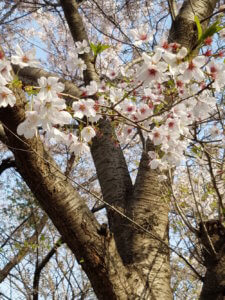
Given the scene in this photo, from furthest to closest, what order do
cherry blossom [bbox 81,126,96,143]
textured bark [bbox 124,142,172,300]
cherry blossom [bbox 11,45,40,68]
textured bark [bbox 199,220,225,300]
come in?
textured bark [bbox 124,142,172,300]
textured bark [bbox 199,220,225,300]
cherry blossom [bbox 81,126,96,143]
cherry blossom [bbox 11,45,40,68]

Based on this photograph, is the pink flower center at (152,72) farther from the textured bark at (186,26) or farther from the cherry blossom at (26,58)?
the textured bark at (186,26)

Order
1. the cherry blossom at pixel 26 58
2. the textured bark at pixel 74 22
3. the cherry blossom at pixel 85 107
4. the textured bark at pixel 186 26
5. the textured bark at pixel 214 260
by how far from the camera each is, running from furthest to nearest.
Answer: the textured bark at pixel 74 22
the textured bark at pixel 186 26
the textured bark at pixel 214 260
the cherry blossom at pixel 85 107
the cherry blossom at pixel 26 58

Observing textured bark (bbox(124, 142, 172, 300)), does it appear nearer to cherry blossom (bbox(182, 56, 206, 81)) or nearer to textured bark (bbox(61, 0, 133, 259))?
textured bark (bbox(61, 0, 133, 259))

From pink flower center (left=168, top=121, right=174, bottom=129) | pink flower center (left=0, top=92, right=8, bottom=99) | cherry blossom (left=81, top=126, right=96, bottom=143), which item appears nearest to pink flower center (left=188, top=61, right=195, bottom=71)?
pink flower center (left=168, top=121, right=174, bottom=129)

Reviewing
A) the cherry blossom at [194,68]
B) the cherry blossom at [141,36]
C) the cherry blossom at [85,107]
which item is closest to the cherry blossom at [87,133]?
the cherry blossom at [85,107]

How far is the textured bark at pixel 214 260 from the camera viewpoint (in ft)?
6.18

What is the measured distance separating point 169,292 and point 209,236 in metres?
0.43

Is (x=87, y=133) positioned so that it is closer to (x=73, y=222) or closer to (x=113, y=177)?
(x=73, y=222)

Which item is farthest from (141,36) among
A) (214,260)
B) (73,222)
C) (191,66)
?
(214,260)

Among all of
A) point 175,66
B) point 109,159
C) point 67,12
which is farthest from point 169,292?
point 67,12

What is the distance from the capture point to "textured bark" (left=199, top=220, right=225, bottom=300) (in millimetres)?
1882

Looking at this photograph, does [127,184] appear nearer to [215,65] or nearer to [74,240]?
[74,240]

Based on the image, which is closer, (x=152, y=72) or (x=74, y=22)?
(x=152, y=72)

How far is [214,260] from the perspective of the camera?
198 centimetres
